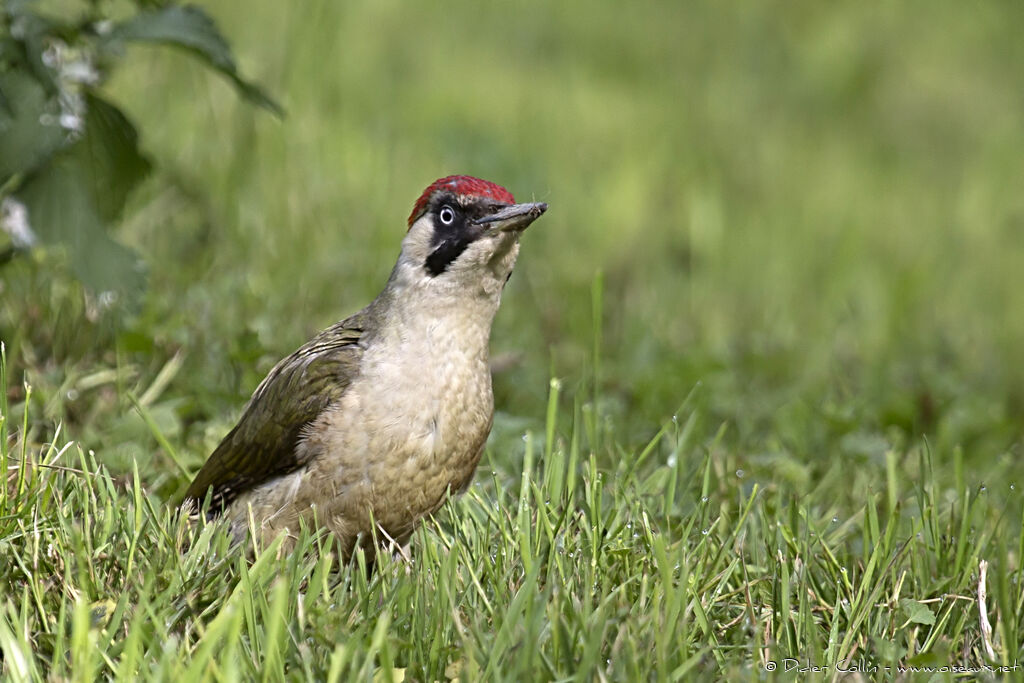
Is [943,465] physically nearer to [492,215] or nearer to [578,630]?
[492,215]

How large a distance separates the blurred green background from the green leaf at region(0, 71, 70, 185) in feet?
2.38

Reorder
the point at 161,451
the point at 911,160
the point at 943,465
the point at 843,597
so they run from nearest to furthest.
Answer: the point at 843,597 → the point at 161,451 → the point at 943,465 → the point at 911,160

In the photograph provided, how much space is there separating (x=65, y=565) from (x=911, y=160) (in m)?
7.72

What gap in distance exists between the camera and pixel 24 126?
3.89 meters

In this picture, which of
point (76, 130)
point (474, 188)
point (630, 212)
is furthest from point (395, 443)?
point (630, 212)

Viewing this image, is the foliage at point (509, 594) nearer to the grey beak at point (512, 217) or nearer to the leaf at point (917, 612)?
the leaf at point (917, 612)

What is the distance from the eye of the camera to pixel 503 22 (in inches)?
367

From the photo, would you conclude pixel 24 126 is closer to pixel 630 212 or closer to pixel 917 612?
pixel 917 612

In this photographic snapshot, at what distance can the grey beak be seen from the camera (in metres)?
3.45

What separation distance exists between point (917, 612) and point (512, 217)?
1.46m

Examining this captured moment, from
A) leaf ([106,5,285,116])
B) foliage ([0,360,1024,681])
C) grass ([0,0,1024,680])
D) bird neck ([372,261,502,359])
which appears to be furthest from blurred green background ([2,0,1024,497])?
leaf ([106,5,285,116])

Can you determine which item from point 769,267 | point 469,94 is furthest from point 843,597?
point 469,94

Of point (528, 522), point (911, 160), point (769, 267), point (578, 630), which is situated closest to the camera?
point (578, 630)

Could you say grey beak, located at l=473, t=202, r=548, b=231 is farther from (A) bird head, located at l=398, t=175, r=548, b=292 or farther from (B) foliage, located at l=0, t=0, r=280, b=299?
(B) foliage, located at l=0, t=0, r=280, b=299
